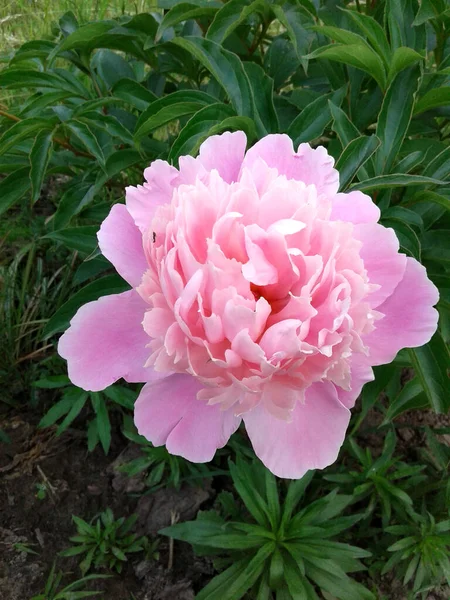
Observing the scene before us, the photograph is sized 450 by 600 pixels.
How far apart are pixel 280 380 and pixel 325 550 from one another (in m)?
0.77

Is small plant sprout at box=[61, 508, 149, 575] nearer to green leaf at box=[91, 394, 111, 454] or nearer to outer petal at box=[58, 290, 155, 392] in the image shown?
green leaf at box=[91, 394, 111, 454]

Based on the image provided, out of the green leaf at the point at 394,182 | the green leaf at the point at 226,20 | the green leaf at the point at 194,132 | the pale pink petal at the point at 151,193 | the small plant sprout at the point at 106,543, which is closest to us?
the pale pink petal at the point at 151,193

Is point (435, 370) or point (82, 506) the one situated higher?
point (435, 370)

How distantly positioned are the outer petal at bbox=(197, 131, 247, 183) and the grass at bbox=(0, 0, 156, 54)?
199 cm

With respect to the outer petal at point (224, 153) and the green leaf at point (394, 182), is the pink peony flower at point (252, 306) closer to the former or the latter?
the outer petal at point (224, 153)

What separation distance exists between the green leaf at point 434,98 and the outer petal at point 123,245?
23.0 inches

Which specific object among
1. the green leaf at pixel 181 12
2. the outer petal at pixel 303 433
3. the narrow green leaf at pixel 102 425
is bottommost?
the narrow green leaf at pixel 102 425

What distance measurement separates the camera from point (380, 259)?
2.07 feet

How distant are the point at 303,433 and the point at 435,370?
0.38 m

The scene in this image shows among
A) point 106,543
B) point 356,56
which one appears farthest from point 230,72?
point 106,543

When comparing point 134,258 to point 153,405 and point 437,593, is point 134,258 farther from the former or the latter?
point 437,593

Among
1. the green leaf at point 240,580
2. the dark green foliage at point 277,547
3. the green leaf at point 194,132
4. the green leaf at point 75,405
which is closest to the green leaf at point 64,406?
the green leaf at point 75,405

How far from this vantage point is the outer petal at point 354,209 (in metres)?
0.66

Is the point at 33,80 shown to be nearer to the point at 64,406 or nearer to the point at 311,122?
the point at 311,122
